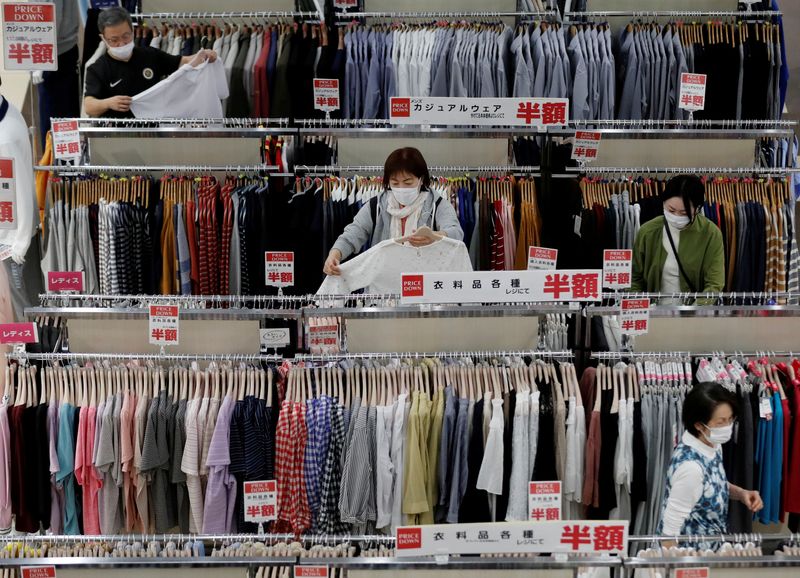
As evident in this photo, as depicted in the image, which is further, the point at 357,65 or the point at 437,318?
the point at 357,65

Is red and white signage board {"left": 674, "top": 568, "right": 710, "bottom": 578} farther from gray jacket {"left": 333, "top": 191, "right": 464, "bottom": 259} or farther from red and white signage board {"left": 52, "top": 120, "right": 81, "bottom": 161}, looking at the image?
red and white signage board {"left": 52, "top": 120, "right": 81, "bottom": 161}

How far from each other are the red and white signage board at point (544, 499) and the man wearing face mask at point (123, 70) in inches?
152

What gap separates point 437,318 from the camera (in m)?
4.40

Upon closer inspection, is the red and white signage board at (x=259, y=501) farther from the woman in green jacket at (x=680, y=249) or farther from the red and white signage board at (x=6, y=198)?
the woman in green jacket at (x=680, y=249)

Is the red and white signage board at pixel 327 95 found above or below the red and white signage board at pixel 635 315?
above

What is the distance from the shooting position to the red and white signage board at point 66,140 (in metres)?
5.79

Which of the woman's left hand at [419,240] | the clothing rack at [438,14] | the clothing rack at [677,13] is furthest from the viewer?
the clothing rack at [438,14]

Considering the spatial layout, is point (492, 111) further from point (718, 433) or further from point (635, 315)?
point (718, 433)

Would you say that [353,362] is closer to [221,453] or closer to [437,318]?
[437,318]

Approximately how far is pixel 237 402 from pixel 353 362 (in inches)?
22.7

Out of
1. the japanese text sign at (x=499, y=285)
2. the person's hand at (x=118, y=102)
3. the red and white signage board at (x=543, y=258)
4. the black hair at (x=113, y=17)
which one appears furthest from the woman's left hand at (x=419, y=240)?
the black hair at (x=113, y=17)

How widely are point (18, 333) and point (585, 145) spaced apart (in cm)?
368

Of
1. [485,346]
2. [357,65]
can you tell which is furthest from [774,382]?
[357,65]

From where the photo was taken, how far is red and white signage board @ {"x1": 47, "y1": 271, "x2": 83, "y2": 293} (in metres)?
4.82
